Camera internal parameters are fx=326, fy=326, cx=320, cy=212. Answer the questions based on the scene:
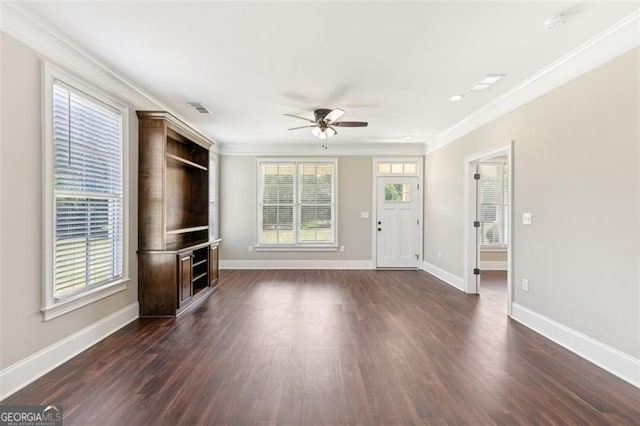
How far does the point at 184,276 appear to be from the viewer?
4125 millimetres

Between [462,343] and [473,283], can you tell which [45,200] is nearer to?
[462,343]

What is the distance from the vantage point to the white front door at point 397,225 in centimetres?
710

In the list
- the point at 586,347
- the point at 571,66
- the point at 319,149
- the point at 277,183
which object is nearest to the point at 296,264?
the point at 277,183

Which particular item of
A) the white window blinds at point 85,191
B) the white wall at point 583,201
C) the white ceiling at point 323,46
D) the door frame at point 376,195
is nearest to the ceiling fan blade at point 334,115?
the white ceiling at point 323,46

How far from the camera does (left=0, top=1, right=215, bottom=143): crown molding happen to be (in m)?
2.28

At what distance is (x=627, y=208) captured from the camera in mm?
2516

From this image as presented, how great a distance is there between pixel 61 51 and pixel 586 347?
5.11 meters

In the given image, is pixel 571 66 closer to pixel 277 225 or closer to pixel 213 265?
pixel 213 265

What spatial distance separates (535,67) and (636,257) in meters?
1.93

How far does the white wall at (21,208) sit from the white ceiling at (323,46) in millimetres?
468

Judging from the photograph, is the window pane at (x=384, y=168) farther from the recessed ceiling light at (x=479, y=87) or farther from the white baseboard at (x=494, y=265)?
the recessed ceiling light at (x=479, y=87)

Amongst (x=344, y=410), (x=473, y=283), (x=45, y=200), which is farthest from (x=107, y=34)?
(x=473, y=283)

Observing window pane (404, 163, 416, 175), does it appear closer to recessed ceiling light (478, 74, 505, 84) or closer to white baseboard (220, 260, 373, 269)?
white baseboard (220, 260, 373, 269)

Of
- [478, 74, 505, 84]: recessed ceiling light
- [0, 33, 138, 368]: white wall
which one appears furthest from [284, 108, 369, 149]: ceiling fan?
[0, 33, 138, 368]: white wall
